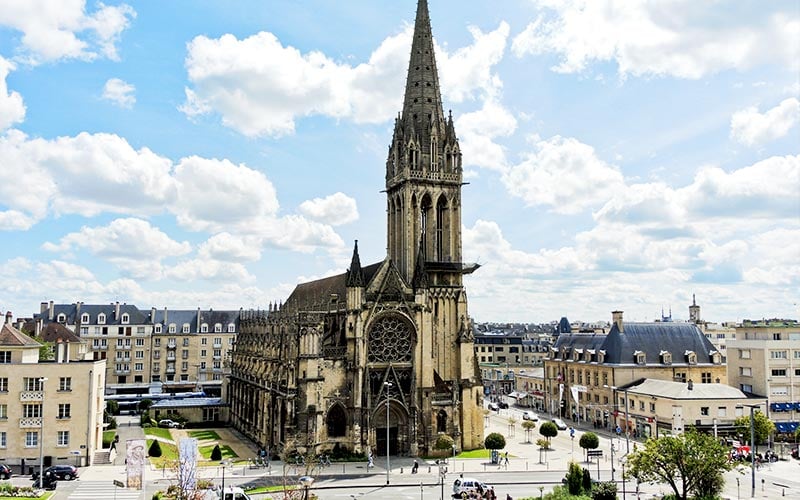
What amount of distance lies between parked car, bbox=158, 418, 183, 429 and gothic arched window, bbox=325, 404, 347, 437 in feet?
93.7

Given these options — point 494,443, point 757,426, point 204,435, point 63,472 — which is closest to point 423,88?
point 494,443

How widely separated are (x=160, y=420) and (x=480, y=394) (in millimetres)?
39818

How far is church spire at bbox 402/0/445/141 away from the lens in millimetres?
77938

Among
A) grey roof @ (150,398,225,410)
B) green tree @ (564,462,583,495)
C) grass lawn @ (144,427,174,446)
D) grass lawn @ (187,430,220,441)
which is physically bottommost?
grass lawn @ (187,430,220,441)

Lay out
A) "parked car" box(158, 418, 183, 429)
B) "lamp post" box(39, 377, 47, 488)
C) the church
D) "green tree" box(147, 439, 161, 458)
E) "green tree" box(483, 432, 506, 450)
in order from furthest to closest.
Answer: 1. "parked car" box(158, 418, 183, 429)
2. the church
3. "green tree" box(483, 432, 506, 450)
4. "green tree" box(147, 439, 161, 458)
5. "lamp post" box(39, 377, 47, 488)

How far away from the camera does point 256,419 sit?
7738 cm

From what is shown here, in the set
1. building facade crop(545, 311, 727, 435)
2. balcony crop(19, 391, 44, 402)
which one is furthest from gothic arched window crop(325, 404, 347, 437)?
building facade crop(545, 311, 727, 435)

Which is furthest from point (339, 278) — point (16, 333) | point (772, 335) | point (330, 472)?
point (772, 335)

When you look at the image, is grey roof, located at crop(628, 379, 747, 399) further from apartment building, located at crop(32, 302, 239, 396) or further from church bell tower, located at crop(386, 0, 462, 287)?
apartment building, located at crop(32, 302, 239, 396)

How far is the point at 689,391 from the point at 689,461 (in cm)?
3815

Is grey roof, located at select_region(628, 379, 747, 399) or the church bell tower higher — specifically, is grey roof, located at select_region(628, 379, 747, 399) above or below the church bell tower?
below

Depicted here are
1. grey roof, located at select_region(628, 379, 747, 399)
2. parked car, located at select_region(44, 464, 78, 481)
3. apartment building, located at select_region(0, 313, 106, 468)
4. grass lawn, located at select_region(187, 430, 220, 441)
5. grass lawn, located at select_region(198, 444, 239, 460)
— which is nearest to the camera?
parked car, located at select_region(44, 464, 78, 481)

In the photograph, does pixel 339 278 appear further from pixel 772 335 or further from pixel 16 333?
pixel 772 335

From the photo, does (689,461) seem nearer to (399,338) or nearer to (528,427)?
(399,338)
